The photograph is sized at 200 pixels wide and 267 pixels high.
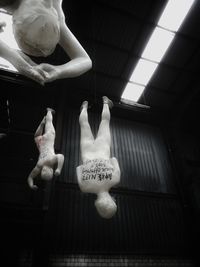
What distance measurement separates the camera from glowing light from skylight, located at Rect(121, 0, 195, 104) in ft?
16.3

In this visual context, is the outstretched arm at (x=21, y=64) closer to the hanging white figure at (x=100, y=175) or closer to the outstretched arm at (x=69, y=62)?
the outstretched arm at (x=69, y=62)

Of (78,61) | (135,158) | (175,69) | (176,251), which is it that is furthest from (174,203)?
(78,61)

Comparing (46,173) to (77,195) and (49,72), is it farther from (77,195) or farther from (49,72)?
(77,195)

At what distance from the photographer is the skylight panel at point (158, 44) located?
538cm

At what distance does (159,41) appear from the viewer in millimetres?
5574

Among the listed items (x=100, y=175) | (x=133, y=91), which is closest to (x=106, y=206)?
(x=100, y=175)

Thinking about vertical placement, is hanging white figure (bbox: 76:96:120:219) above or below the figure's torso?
below

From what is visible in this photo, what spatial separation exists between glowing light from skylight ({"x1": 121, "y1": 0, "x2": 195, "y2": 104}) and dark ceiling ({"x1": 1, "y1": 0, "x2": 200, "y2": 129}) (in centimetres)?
14

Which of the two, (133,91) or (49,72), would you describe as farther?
(133,91)

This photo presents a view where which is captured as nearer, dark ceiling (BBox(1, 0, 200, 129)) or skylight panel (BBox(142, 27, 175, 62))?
dark ceiling (BBox(1, 0, 200, 129))

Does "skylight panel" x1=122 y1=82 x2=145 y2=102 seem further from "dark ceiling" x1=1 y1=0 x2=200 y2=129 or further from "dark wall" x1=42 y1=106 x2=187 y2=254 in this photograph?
"dark wall" x1=42 y1=106 x2=187 y2=254

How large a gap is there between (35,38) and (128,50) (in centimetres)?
477

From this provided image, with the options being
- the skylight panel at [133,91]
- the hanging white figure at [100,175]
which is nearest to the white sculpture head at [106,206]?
the hanging white figure at [100,175]

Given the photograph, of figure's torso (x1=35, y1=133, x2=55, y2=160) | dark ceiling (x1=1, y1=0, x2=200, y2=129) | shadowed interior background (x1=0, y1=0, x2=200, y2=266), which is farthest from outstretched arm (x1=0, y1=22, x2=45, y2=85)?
dark ceiling (x1=1, y1=0, x2=200, y2=129)
